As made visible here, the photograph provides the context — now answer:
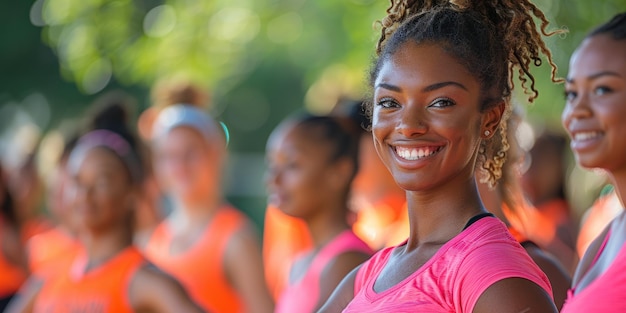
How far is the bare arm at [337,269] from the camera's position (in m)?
4.50

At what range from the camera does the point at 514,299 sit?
2383 millimetres

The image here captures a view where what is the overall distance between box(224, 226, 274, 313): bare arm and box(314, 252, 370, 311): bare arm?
3.52ft

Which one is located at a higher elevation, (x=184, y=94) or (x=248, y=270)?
(x=184, y=94)

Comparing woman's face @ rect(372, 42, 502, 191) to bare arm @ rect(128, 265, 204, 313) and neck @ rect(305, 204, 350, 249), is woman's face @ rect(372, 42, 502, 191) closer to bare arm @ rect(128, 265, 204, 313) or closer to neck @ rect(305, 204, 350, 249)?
neck @ rect(305, 204, 350, 249)

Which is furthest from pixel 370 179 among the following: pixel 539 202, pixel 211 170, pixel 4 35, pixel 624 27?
pixel 4 35

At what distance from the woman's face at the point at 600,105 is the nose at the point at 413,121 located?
962mm

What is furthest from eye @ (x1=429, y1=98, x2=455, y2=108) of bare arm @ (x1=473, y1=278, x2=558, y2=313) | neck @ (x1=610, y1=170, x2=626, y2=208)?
neck @ (x1=610, y1=170, x2=626, y2=208)

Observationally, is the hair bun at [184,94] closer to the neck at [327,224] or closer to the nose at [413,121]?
the neck at [327,224]

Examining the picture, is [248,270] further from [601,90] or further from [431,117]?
[431,117]

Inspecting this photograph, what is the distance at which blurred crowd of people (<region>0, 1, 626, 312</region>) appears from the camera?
3.12 metres

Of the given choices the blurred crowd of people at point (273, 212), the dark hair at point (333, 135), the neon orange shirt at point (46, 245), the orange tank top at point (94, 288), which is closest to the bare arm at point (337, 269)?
the blurred crowd of people at point (273, 212)

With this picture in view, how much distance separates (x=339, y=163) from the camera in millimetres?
5121

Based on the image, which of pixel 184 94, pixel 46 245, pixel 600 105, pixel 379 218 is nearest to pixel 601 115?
pixel 600 105

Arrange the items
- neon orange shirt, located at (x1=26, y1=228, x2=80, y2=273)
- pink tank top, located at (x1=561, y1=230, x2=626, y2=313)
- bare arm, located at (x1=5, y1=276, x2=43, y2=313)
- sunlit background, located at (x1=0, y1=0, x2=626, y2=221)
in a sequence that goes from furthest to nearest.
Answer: neon orange shirt, located at (x1=26, y1=228, x2=80, y2=273) → sunlit background, located at (x1=0, y1=0, x2=626, y2=221) → bare arm, located at (x1=5, y1=276, x2=43, y2=313) → pink tank top, located at (x1=561, y1=230, x2=626, y2=313)
